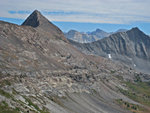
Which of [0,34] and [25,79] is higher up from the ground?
[0,34]

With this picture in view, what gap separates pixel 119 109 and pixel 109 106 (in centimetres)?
924

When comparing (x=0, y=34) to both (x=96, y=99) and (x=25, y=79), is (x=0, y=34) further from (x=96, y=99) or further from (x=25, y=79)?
(x=96, y=99)

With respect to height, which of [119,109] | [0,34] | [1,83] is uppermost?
[0,34]

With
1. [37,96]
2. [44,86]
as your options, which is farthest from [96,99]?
[37,96]

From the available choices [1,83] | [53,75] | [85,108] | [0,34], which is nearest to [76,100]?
[85,108]

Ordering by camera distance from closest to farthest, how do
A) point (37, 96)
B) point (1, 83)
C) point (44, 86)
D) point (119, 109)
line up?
point (1, 83) < point (37, 96) < point (44, 86) < point (119, 109)

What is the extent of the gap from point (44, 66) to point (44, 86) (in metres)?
22.8

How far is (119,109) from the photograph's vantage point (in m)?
192

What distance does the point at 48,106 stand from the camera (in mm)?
143750

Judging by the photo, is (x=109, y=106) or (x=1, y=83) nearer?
(x=1, y=83)

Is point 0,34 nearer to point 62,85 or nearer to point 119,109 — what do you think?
point 62,85

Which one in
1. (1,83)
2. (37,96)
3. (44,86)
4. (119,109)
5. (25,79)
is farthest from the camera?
(119,109)

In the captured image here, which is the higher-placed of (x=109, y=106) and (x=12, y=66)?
(x=12, y=66)

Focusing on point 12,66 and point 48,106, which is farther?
point 12,66
